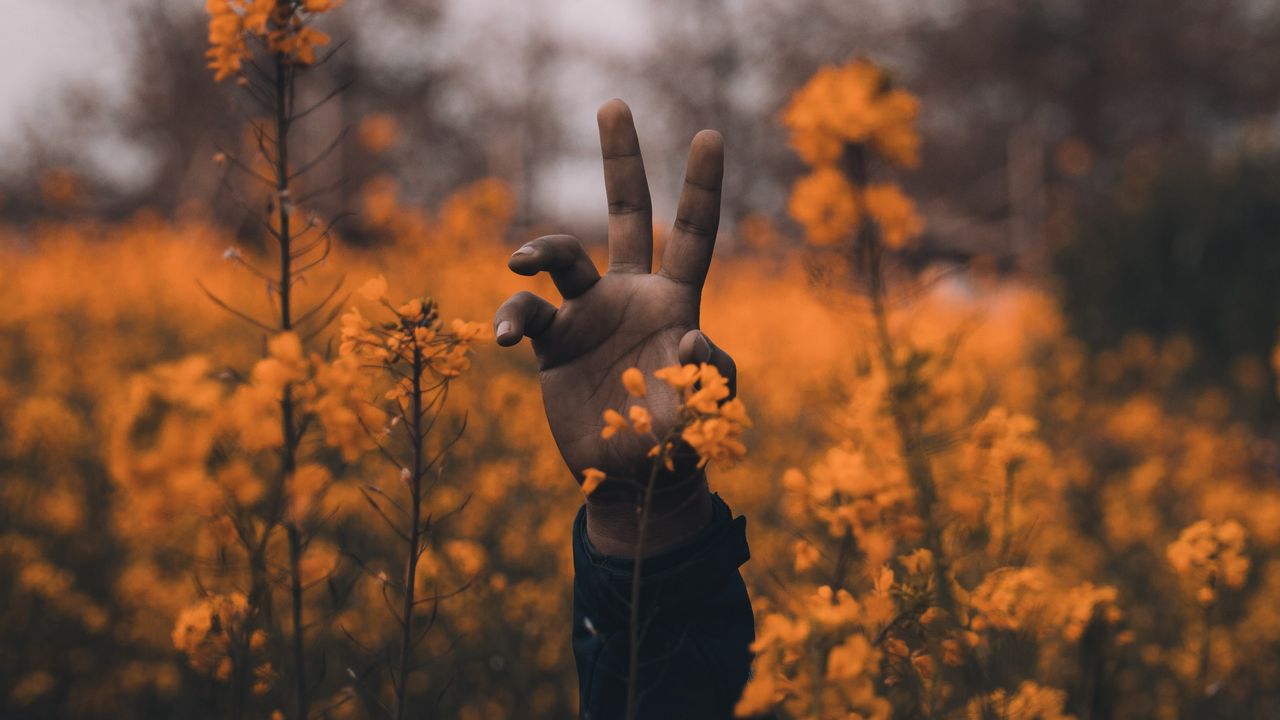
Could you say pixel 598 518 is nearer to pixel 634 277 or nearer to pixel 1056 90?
pixel 634 277

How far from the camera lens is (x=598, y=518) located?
5.03 ft

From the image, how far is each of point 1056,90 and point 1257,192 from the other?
15245 millimetres

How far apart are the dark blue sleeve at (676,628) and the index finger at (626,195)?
54 cm

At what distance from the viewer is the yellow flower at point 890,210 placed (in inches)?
57.7

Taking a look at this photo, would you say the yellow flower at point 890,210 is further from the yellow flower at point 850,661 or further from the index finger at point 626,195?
the yellow flower at point 850,661

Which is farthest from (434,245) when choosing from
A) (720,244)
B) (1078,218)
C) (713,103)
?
(713,103)

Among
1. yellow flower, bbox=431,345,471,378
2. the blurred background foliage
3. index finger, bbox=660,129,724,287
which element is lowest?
the blurred background foliage

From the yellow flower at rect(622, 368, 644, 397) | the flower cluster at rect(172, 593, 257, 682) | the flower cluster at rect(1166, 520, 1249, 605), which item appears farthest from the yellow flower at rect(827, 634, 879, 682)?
the flower cluster at rect(1166, 520, 1249, 605)

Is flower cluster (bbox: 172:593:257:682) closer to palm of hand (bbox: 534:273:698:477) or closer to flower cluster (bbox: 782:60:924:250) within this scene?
palm of hand (bbox: 534:273:698:477)

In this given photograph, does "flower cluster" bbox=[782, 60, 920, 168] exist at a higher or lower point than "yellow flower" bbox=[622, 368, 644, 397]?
higher

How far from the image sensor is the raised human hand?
1489 mm

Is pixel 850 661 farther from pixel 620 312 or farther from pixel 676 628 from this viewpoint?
pixel 620 312

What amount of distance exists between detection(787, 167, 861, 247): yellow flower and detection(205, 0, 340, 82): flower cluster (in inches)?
32.6

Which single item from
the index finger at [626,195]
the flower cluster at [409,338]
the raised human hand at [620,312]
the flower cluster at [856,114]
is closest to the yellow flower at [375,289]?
the flower cluster at [409,338]
